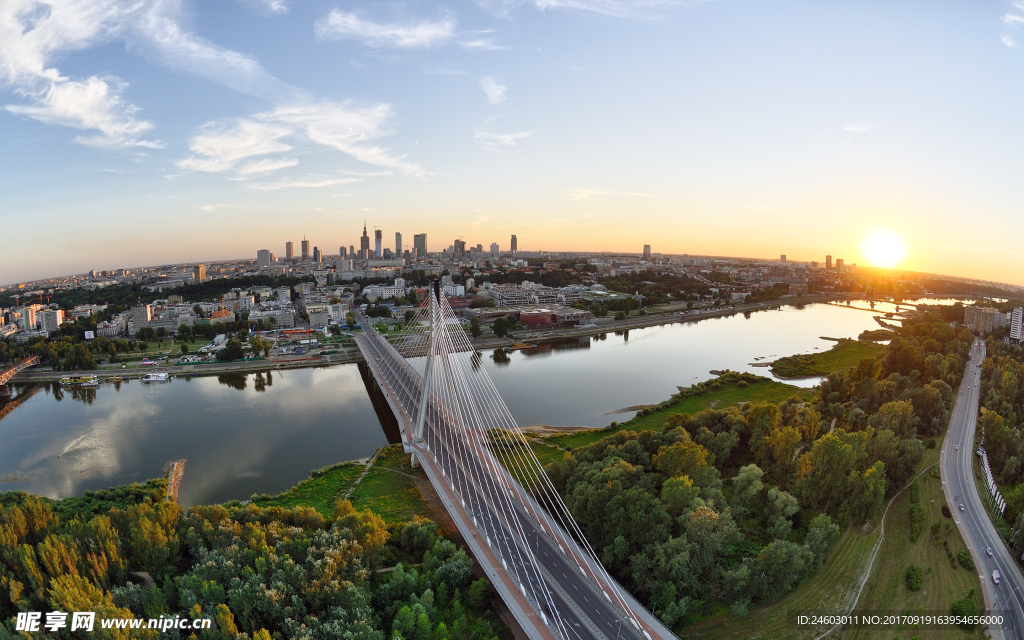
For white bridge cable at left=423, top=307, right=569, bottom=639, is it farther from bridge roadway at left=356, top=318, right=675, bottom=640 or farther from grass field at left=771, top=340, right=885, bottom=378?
grass field at left=771, top=340, right=885, bottom=378

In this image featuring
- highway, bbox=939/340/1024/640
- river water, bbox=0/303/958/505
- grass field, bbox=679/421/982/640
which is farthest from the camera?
river water, bbox=0/303/958/505

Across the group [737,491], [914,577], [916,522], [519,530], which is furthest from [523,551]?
[916,522]

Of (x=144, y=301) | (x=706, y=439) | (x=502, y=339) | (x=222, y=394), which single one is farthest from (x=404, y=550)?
(x=144, y=301)

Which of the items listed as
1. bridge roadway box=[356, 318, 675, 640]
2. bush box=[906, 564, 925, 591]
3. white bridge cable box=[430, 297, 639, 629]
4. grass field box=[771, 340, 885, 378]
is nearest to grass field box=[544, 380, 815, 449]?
Answer: white bridge cable box=[430, 297, 639, 629]

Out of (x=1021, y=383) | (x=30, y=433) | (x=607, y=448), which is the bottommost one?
(x=30, y=433)

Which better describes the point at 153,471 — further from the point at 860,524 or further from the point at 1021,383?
the point at 1021,383

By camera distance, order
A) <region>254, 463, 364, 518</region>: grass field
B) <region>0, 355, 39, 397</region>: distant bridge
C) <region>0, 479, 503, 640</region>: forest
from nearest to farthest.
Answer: <region>0, 479, 503, 640</region>: forest < <region>254, 463, 364, 518</region>: grass field < <region>0, 355, 39, 397</region>: distant bridge
